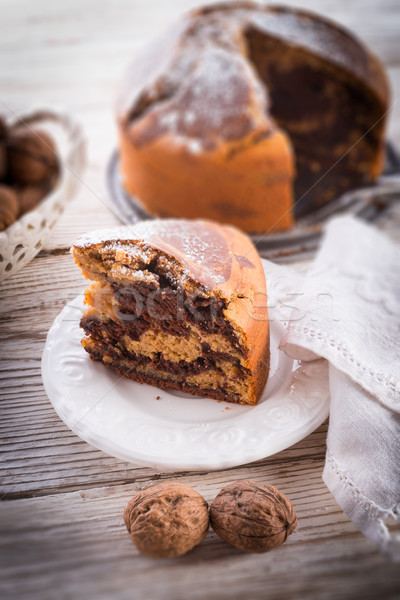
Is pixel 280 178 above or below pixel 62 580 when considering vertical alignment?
below

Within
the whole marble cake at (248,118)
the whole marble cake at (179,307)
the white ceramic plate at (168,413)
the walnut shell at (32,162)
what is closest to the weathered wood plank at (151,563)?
the white ceramic plate at (168,413)

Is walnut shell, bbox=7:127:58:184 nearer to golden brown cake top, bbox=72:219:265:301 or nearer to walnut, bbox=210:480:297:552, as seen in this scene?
golden brown cake top, bbox=72:219:265:301

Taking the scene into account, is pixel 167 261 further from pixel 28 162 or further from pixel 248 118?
pixel 28 162

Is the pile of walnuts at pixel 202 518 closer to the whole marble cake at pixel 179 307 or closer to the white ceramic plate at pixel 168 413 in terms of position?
the white ceramic plate at pixel 168 413

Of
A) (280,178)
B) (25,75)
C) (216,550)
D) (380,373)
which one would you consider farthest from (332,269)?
(25,75)

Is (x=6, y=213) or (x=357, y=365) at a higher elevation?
(x=6, y=213)

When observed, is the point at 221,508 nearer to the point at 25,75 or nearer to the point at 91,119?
the point at 91,119

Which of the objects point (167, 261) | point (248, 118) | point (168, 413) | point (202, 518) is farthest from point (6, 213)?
point (248, 118)

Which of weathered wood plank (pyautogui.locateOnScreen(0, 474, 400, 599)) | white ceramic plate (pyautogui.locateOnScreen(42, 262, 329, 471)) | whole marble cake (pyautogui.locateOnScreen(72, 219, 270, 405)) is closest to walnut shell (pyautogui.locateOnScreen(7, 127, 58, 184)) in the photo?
whole marble cake (pyautogui.locateOnScreen(72, 219, 270, 405))
